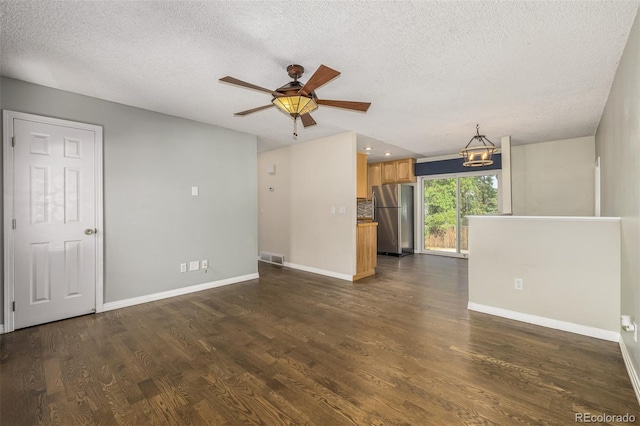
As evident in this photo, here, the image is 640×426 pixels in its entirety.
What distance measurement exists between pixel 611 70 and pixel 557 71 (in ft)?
1.52

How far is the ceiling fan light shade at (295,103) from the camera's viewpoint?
2258 mm

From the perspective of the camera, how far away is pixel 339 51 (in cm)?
223

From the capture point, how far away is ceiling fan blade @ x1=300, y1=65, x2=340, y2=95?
6.14ft

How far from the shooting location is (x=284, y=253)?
5.77 metres

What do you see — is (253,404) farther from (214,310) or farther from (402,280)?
(402,280)

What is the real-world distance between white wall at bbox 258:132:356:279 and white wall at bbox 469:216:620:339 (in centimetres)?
195

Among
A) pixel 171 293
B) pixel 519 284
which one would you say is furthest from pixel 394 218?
pixel 171 293

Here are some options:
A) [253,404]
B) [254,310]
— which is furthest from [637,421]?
[254,310]

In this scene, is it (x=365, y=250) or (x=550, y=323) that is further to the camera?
(x=365, y=250)

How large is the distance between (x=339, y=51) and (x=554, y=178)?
17.2ft

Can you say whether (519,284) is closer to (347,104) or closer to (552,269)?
(552,269)
